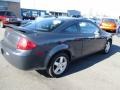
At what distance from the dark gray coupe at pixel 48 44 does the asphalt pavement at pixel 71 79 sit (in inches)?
13.1

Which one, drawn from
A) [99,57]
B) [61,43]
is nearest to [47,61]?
[61,43]

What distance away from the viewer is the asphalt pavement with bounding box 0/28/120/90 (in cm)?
423

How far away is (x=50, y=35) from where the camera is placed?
443cm

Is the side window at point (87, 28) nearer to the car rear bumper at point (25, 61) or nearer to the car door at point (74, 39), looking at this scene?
the car door at point (74, 39)

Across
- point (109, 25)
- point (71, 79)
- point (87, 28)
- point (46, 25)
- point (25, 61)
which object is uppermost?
point (46, 25)

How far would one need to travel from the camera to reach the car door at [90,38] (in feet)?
18.1

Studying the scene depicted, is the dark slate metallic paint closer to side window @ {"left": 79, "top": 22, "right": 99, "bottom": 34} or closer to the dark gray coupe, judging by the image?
the dark gray coupe

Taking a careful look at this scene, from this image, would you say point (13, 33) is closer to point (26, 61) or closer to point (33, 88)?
point (26, 61)

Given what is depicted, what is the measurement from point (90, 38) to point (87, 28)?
0.33 meters

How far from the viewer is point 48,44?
430 centimetres

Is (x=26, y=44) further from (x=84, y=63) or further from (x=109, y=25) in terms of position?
(x=109, y=25)

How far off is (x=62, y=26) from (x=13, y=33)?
4.19 feet

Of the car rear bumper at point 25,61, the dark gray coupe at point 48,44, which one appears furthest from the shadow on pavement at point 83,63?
the car rear bumper at point 25,61

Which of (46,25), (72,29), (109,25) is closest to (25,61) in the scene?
(46,25)
